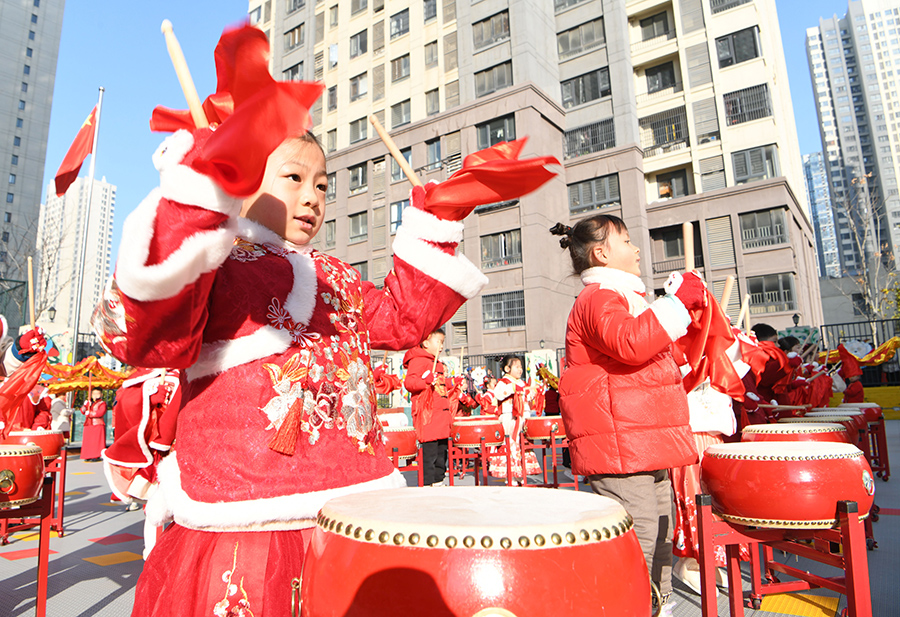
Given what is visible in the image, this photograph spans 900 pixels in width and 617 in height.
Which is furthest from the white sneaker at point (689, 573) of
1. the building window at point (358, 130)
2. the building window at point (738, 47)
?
the building window at point (358, 130)

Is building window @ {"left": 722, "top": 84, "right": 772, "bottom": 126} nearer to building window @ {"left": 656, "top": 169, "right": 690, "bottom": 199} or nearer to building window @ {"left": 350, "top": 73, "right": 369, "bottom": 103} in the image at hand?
building window @ {"left": 656, "top": 169, "right": 690, "bottom": 199}

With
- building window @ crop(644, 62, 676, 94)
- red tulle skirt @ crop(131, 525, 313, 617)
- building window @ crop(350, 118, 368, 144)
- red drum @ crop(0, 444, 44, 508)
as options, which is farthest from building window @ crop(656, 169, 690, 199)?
red tulle skirt @ crop(131, 525, 313, 617)

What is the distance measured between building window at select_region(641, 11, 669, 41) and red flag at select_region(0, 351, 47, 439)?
24514 millimetres

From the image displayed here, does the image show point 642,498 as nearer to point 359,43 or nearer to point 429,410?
point 429,410

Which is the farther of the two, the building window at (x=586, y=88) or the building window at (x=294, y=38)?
the building window at (x=294, y=38)

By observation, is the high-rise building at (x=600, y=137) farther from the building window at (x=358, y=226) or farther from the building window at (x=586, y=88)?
the building window at (x=358, y=226)

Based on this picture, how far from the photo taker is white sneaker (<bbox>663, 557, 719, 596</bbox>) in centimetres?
329

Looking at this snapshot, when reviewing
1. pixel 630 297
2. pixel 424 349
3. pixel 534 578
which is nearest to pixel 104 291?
pixel 534 578

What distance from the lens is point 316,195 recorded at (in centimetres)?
150

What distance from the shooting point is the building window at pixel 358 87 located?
26469 mm

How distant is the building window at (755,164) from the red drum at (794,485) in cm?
2116

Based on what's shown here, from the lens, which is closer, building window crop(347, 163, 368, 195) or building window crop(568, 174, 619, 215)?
building window crop(568, 174, 619, 215)

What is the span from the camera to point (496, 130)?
22.0 metres

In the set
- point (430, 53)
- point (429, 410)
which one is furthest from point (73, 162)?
point (430, 53)
